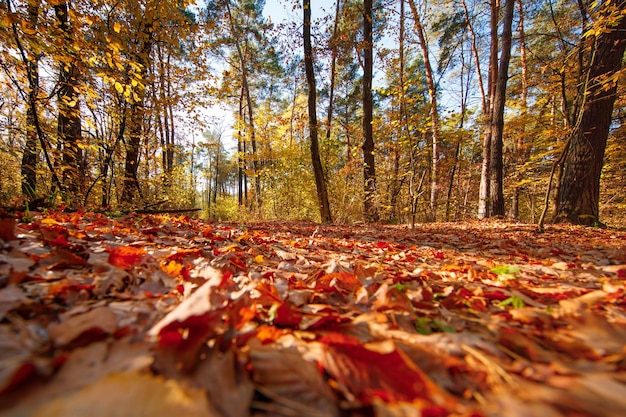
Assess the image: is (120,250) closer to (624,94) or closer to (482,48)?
(624,94)

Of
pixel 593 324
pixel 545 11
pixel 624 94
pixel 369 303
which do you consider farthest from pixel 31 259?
pixel 545 11

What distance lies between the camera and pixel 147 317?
0.75m

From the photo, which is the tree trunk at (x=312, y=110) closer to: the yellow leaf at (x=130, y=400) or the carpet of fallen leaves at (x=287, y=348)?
the carpet of fallen leaves at (x=287, y=348)

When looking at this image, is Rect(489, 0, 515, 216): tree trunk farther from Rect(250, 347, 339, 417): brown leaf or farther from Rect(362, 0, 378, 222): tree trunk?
Rect(250, 347, 339, 417): brown leaf

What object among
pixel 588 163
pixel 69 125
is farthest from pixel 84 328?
pixel 588 163

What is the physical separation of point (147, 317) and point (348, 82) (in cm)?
1756

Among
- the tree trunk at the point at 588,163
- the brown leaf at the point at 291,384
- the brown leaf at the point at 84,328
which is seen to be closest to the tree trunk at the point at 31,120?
the brown leaf at the point at 84,328

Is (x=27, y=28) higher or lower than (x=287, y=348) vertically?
higher

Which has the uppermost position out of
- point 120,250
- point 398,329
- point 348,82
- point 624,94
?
point 348,82

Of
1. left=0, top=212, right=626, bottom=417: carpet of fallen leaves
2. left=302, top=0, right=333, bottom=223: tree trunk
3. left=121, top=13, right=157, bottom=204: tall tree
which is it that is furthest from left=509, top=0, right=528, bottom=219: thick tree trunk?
left=121, top=13, right=157, bottom=204: tall tree

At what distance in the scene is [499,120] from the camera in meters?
6.58

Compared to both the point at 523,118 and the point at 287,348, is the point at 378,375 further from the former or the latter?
the point at 523,118

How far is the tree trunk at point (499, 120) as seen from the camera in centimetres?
650

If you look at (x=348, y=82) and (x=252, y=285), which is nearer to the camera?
(x=252, y=285)
